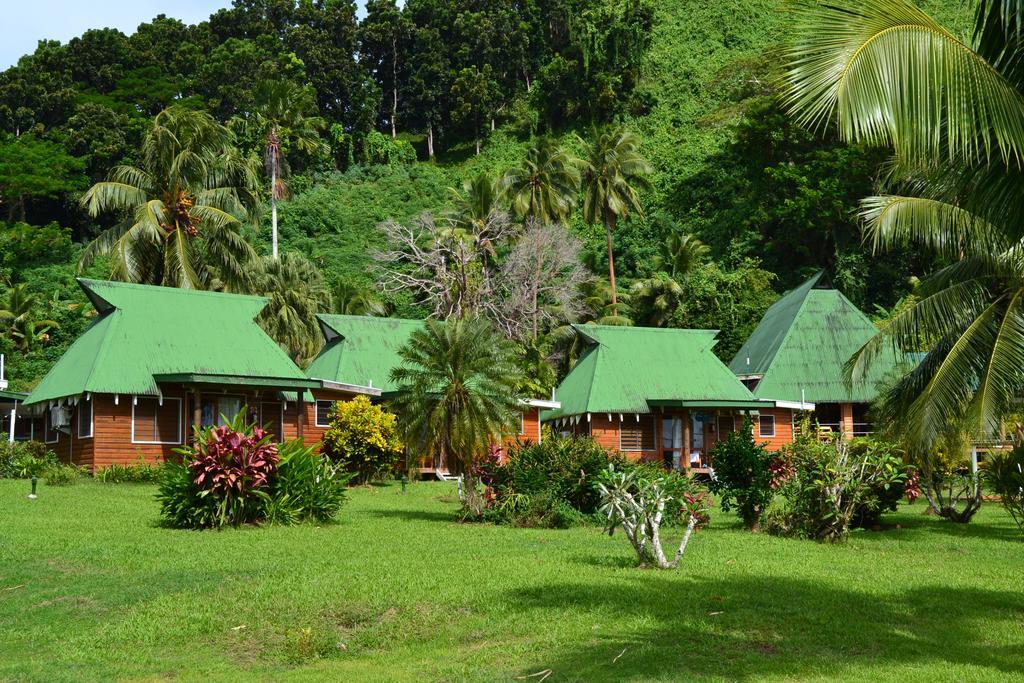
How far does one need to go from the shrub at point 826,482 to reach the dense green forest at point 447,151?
22.3m

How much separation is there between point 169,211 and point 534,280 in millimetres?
16064

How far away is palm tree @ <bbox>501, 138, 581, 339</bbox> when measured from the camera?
51938 millimetres

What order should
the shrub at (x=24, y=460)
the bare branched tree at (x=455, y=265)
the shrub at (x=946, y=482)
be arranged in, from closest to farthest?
the shrub at (x=946, y=482) < the shrub at (x=24, y=460) < the bare branched tree at (x=455, y=265)

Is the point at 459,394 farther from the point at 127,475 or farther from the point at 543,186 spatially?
the point at 543,186

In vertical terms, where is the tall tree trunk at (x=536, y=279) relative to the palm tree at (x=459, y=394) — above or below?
above

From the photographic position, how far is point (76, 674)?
10.2m

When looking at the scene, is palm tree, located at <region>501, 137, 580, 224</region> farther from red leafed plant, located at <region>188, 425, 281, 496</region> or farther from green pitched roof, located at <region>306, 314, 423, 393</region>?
red leafed plant, located at <region>188, 425, 281, 496</region>

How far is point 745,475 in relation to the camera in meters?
19.8

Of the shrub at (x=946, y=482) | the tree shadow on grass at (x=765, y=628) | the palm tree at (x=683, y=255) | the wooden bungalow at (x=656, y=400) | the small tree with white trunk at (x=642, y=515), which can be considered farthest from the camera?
the palm tree at (x=683, y=255)

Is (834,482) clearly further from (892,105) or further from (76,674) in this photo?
(76,674)

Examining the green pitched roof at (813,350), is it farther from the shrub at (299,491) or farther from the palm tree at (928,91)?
the palm tree at (928,91)

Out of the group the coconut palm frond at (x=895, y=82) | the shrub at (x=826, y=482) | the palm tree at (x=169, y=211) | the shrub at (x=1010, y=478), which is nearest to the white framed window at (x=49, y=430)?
the palm tree at (x=169, y=211)

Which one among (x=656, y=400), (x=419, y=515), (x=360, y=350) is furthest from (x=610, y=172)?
(x=419, y=515)

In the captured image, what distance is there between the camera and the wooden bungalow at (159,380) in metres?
30.1
